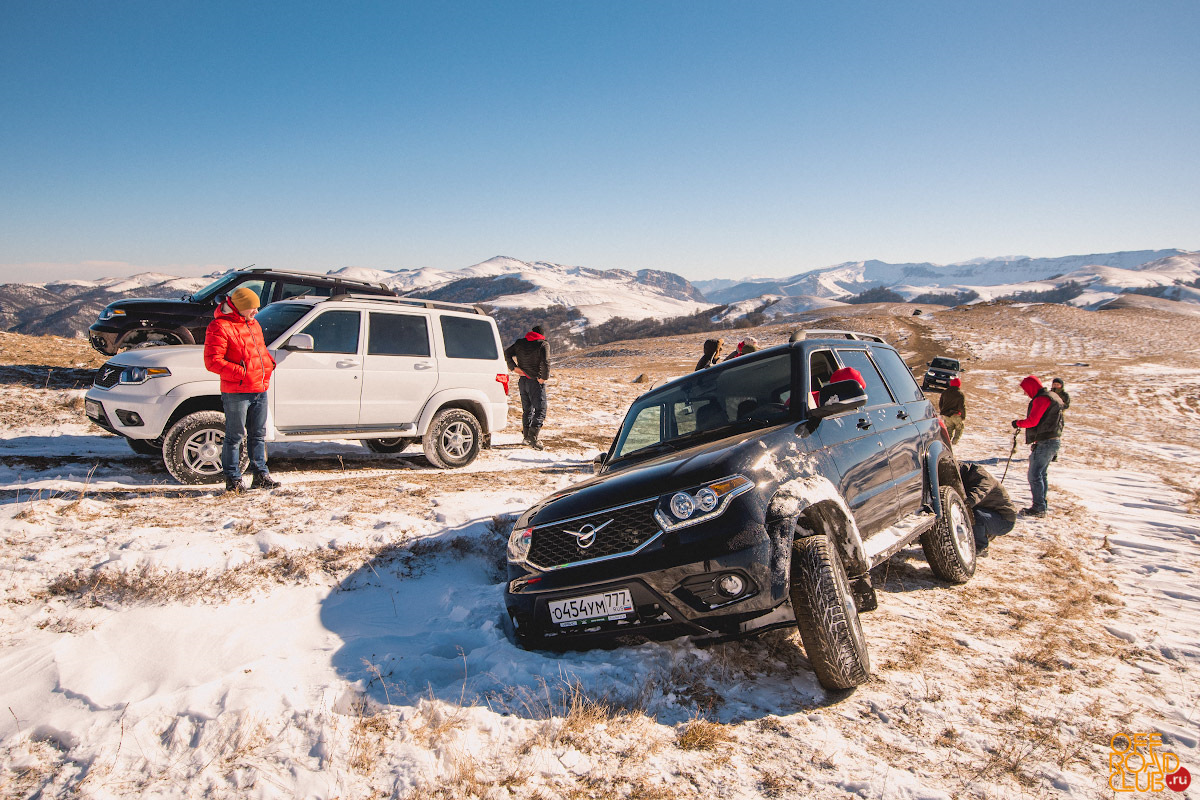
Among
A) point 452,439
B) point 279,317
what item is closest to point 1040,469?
point 452,439

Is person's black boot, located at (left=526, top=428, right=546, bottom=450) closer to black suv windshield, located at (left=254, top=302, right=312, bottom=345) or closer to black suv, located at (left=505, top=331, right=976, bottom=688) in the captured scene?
black suv windshield, located at (left=254, top=302, right=312, bottom=345)

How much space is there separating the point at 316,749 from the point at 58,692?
4.83ft

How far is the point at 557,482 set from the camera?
7.66 meters

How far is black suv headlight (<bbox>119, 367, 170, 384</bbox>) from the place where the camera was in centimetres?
598

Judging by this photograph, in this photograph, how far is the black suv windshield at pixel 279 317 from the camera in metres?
6.99

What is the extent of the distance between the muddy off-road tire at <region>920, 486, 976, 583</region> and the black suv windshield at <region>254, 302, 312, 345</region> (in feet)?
22.4

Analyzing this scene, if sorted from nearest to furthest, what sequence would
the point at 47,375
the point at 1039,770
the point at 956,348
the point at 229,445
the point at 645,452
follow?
1. the point at 1039,770
2. the point at 645,452
3. the point at 229,445
4. the point at 47,375
5. the point at 956,348

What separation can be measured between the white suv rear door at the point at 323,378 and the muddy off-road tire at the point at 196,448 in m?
0.63

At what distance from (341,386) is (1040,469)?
29.0ft

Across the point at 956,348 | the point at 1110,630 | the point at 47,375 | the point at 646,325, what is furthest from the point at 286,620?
the point at 646,325

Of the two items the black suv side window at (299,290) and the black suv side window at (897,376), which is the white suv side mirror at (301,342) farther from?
the black suv side window at (897,376)

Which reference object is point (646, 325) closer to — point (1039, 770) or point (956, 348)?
point (956, 348)

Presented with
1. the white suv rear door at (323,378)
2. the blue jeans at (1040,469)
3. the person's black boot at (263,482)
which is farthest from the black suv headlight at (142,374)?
the blue jeans at (1040,469)

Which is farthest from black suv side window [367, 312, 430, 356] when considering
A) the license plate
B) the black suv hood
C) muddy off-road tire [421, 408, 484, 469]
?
the license plate
